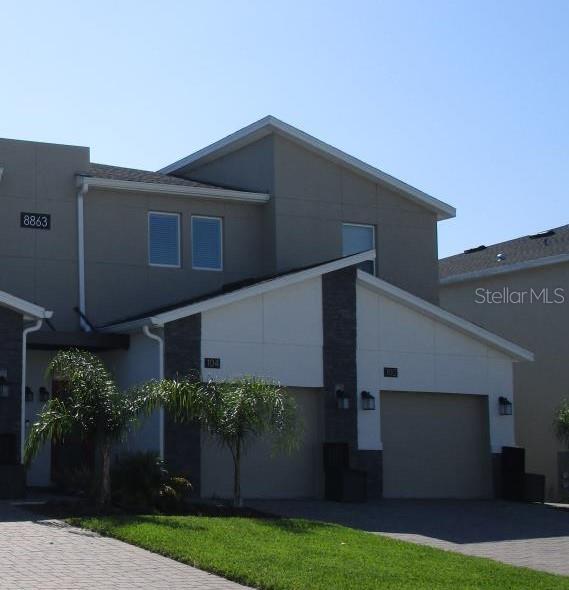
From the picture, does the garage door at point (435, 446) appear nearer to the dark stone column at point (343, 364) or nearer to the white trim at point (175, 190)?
the dark stone column at point (343, 364)

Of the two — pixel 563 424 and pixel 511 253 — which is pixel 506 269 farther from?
pixel 563 424

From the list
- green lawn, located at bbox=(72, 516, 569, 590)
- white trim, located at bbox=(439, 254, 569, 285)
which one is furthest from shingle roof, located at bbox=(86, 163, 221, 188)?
green lawn, located at bbox=(72, 516, 569, 590)

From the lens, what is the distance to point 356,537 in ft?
52.7

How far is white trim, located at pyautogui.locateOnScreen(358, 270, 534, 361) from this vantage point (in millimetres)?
23891

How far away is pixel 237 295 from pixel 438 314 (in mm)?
4953

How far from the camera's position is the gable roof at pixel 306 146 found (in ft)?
88.1

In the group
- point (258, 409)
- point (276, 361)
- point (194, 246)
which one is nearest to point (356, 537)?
point (258, 409)

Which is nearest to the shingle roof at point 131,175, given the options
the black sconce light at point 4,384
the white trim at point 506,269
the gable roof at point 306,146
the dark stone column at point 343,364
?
the gable roof at point 306,146

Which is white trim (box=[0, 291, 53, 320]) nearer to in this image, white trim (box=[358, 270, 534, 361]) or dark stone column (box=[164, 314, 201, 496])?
dark stone column (box=[164, 314, 201, 496])

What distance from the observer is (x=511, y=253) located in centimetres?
3419

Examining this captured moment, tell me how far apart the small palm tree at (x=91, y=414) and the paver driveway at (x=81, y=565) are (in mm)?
2148

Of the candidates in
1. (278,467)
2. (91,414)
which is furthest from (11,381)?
(278,467)

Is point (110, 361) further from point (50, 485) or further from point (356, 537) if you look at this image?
point (356, 537)

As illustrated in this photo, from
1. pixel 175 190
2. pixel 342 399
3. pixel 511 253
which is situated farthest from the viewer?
pixel 511 253
